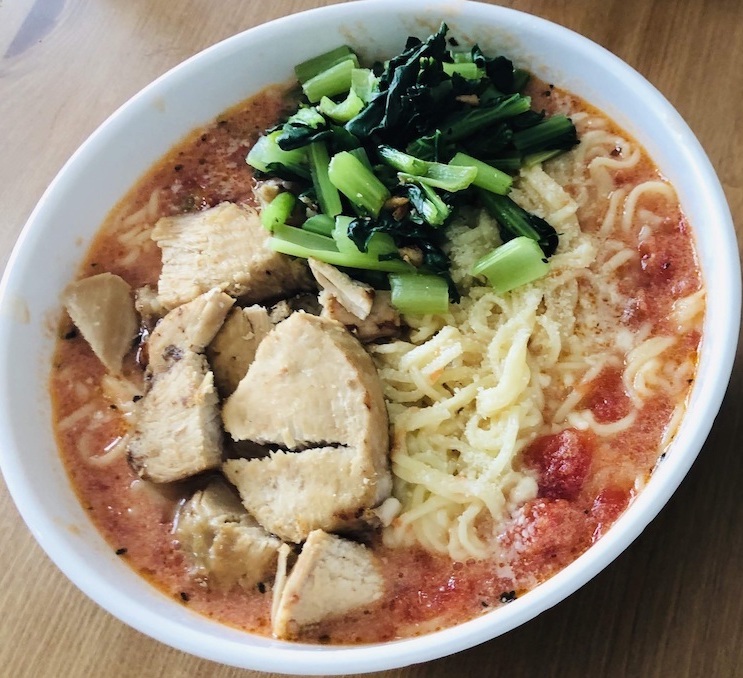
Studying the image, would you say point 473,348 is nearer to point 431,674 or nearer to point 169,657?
point 431,674

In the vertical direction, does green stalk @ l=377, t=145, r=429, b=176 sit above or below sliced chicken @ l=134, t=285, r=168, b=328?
above

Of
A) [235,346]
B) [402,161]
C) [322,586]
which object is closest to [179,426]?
[235,346]

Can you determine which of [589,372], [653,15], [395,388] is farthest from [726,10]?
[395,388]

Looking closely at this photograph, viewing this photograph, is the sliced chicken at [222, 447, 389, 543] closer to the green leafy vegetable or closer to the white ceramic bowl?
the white ceramic bowl


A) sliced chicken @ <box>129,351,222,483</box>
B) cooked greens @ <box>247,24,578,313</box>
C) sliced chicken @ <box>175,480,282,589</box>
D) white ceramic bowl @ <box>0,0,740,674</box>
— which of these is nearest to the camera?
white ceramic bowl @ <box>0,0,740,674</box>

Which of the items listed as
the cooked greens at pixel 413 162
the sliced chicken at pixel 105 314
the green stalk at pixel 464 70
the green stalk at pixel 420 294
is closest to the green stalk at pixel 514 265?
the cooked greens at pixel 413 162

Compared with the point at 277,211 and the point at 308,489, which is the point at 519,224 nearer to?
the point at 277,211

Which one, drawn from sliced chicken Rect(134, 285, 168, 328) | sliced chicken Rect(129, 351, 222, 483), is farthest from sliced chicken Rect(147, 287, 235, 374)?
sliced chicken Rect(134, 285, 168, 328)
